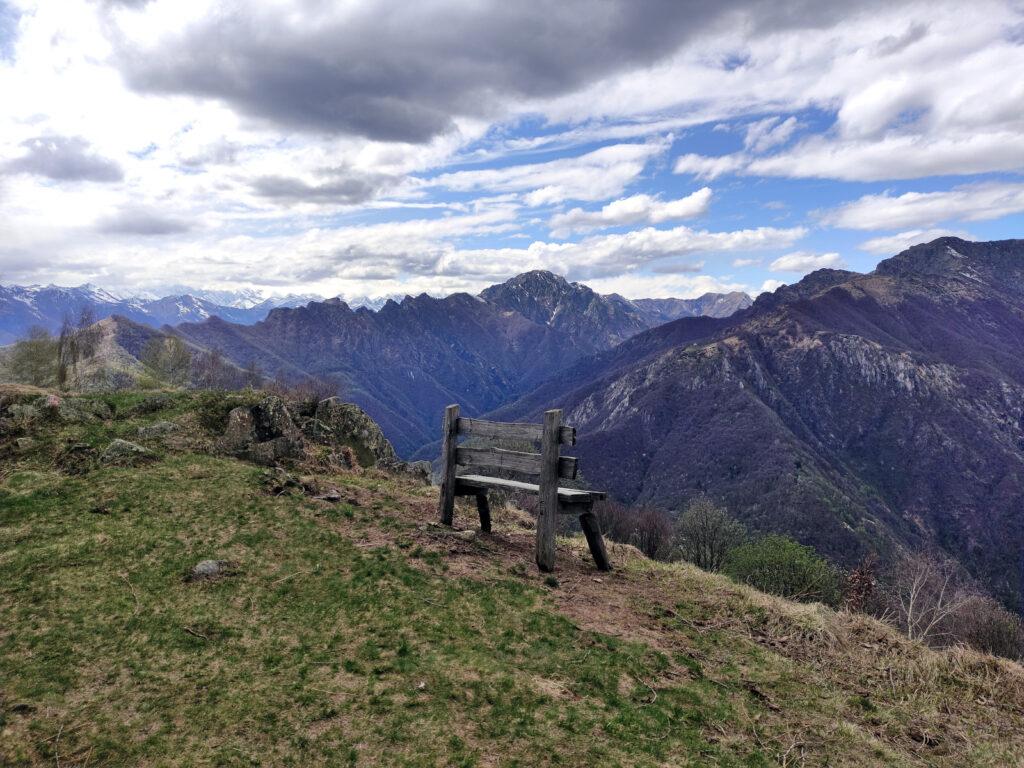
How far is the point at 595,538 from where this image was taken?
47.4 feet

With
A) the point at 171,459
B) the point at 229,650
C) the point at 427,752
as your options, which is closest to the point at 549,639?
the point at 427,752

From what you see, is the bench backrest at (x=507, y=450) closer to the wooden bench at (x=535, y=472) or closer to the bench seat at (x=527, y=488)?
the wooden bench at (x=535, y=472)

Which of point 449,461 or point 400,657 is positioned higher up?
point 449,461

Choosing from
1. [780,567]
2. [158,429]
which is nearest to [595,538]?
[158,429]

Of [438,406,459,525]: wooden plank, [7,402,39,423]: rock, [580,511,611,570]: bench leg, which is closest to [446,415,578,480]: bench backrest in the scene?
[438,406,459,525]: wooden plank

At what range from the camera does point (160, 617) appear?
9.76 meters

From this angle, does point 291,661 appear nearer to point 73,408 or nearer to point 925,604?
point 73,408

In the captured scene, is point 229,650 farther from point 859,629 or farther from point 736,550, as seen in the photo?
point 736,550

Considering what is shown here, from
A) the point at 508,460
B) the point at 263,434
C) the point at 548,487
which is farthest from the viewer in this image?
the point at 263,434

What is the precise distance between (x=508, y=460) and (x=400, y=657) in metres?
5.93

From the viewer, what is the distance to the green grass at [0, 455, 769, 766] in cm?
712

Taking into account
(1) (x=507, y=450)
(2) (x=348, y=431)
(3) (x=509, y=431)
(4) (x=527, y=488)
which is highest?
(3) (x=509, y=431)

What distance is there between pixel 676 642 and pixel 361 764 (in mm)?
6379

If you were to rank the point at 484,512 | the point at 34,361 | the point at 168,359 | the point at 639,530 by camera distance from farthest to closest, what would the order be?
the point at 639,530 → the point at 168,359 → the point at 34,361 → the point at 484,512
